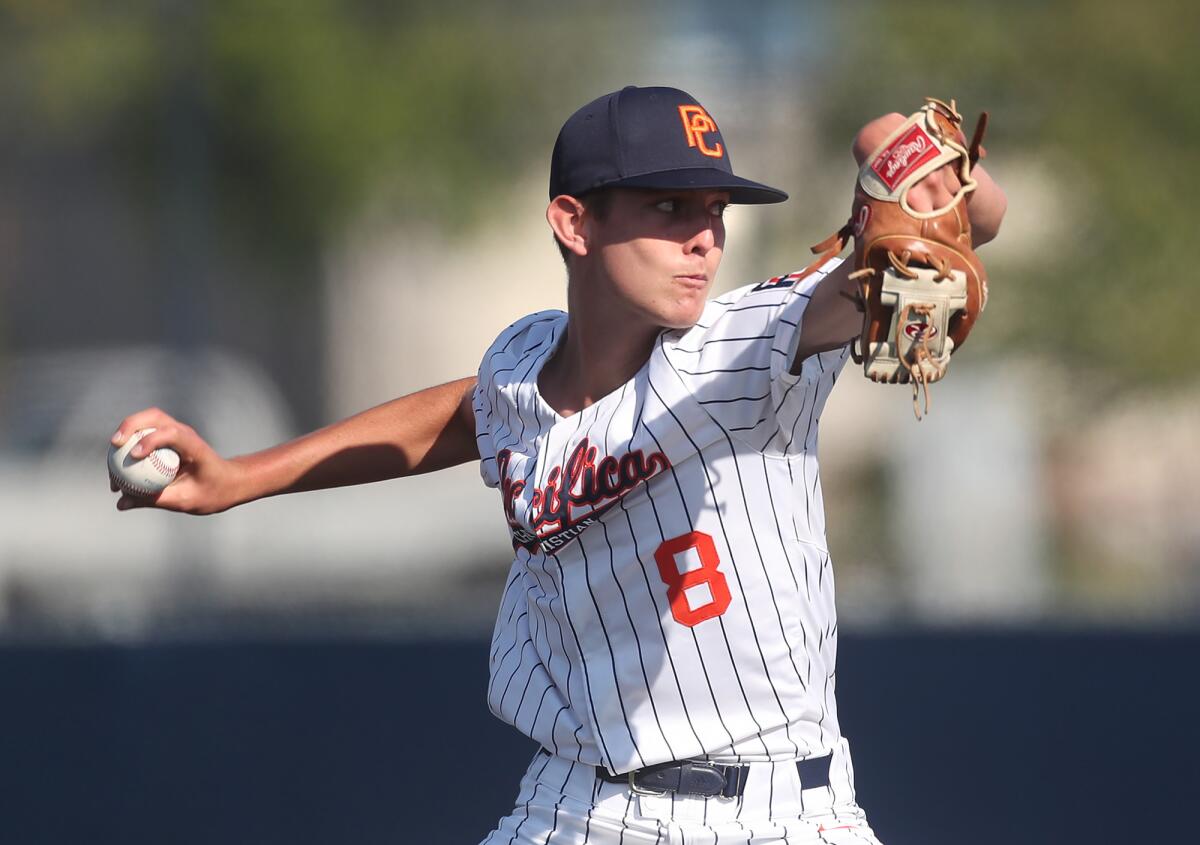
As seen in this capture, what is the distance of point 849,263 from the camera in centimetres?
206

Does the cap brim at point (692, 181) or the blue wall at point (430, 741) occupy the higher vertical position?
the cap brim at point (692, 181)

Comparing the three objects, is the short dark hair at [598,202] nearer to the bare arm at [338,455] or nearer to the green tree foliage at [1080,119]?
the bare arm at [338,455]

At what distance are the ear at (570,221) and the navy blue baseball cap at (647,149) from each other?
2 cm

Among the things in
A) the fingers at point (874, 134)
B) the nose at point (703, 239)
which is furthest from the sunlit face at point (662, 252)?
the fingers at point (874, 134)

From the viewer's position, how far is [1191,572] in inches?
246

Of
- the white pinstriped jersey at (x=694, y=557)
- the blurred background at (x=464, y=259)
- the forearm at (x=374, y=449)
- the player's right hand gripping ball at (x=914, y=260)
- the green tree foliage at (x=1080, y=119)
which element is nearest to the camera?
the player's right hand gripping ball at (x=914, y=260)

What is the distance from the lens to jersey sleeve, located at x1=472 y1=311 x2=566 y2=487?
106 inches

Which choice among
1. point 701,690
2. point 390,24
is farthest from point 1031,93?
point 701,690

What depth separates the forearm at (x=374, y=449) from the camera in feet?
9.48

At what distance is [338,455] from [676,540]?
33.1 inches

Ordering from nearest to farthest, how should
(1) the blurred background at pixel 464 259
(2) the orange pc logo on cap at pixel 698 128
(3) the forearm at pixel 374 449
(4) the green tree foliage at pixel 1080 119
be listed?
(2) the orange pc logo on cap at pixel 698 128, (3) the forearm at pixel 374 449, (1) the blurred background at pixel 464 259, (4) the green tree foliage at pixel 1080 119

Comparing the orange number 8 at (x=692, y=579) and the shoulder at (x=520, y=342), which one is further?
the shoulder at (x=520, y=342)

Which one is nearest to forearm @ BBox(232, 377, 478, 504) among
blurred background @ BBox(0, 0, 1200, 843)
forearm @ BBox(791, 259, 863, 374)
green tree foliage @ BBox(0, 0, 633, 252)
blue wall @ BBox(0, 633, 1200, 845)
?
forearm @ BBox(791, 259, 863, 374)

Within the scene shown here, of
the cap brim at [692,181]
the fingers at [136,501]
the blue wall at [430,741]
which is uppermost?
the cap brim at [692,181]
